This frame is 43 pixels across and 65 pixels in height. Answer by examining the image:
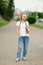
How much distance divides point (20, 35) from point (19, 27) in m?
0.27

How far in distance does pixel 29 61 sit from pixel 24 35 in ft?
3.01

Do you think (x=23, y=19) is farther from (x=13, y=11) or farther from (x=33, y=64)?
(x=13, y=11)

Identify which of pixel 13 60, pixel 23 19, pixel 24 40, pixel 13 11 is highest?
pixel 23 19

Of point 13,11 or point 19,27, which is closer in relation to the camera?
point 19,27

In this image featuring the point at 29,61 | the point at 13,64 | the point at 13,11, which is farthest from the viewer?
the point at 13,11

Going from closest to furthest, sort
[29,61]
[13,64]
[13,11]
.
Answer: [13,64] < [29,61] < [13,11]

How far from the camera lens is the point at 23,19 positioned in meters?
10.4

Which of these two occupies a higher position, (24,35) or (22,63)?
(24,35)

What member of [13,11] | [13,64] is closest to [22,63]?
[13,64]

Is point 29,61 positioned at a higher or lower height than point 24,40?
lower

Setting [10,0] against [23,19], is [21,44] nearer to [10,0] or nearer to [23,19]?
[23,19]

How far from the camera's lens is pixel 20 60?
35.5 ft

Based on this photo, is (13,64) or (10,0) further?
(10,0)

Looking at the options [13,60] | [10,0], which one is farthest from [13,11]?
[13,60]
